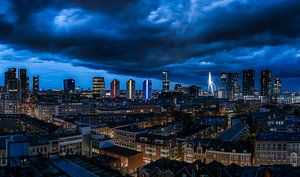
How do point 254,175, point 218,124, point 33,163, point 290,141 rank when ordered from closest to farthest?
point 33,163, point 254,175, point 290,141, point 218,124

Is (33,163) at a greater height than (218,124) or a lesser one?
greater

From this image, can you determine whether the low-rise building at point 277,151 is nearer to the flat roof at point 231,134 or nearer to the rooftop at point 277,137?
the rooftop at point 277,137

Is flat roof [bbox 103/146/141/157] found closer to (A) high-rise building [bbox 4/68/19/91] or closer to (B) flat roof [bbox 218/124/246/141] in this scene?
(B) flat roof [bbox 218/124/246/141]

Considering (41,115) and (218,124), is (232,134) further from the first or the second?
(41,115)

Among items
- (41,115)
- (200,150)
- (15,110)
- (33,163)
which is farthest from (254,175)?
(15,110)

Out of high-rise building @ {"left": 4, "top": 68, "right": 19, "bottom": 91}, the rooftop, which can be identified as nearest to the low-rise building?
the rooftop

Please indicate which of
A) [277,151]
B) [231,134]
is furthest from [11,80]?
[277,151]

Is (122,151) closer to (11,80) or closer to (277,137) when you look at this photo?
(277,137)

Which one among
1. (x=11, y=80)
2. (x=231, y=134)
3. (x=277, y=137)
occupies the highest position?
(x=11, y=80)
